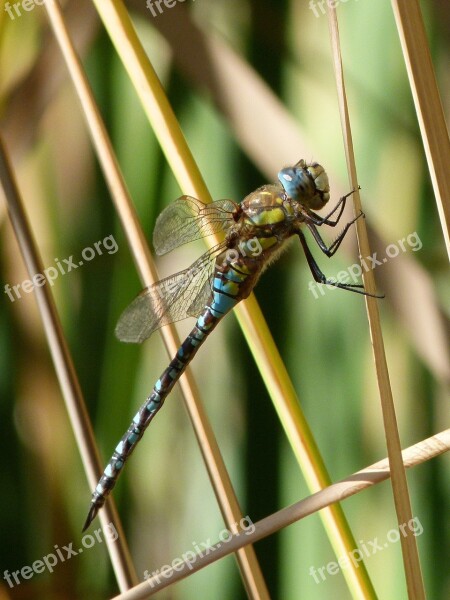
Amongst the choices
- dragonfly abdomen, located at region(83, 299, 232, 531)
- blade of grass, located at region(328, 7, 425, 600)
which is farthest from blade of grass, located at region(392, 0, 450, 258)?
dragonfly abdomen, located at region(83, 299, 232, 531)

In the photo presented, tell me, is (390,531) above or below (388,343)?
below

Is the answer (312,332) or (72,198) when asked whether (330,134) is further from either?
(72,198)

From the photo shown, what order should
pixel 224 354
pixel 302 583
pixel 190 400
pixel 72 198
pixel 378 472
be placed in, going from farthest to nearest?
pixel 72 198, pixel 224 354, pixel 302 583, pixel 190 400, pixel 378 472

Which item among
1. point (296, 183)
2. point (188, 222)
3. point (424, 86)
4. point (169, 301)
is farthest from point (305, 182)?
point (424, 86)

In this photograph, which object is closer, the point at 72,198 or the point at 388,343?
the point at 388,343

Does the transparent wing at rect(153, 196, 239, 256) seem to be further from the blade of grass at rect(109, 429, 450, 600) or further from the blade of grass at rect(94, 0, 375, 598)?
the blade of grass at rect(109, 429, 450, 600)

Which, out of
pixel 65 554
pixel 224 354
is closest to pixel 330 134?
pixel 224 354

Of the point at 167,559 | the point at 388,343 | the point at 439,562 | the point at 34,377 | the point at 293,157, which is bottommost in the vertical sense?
the point at 439,562
